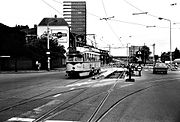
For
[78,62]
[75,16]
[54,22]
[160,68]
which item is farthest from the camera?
[75,16]

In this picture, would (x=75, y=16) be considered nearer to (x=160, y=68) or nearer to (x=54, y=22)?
(x=54, y=22)

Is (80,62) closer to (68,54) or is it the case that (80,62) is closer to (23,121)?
(68,54)

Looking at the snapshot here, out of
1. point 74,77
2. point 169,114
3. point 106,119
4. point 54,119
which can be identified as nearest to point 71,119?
point 54,119

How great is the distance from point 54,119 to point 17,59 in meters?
48.6

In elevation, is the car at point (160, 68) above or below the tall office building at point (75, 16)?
below

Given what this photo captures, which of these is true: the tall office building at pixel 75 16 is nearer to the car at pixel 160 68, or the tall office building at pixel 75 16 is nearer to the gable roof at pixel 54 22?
the gable roof at pixel 54 22

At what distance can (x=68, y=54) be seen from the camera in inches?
1109

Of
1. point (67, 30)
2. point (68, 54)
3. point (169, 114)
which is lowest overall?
point (169, 114)

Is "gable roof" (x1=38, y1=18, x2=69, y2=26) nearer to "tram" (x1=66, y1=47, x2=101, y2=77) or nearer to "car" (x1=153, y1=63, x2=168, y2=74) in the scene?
"car" (x1=153, y1=63, x2=168, y2=74)

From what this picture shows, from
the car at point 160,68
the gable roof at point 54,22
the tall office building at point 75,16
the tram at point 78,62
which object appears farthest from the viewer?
the tall office building at point 75,16

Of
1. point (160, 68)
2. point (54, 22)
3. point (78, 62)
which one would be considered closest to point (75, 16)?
point (54, 22)

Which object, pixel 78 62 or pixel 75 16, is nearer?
pixel 78 62

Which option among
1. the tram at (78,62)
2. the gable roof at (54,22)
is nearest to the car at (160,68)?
the tram at (78,62)

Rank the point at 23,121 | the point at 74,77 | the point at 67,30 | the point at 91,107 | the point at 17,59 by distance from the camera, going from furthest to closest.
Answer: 1. the point at 67,30
2. the point at 17,59
3. the point at 74,77
4. the point at 91,107
5. the point at 23,121
